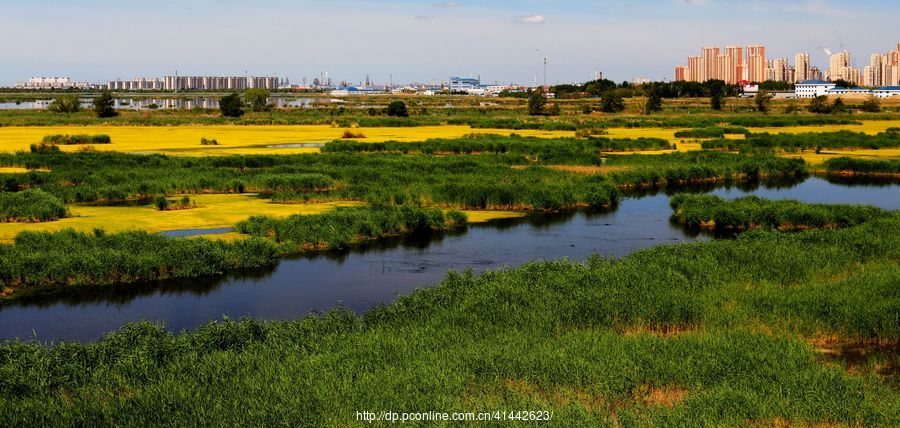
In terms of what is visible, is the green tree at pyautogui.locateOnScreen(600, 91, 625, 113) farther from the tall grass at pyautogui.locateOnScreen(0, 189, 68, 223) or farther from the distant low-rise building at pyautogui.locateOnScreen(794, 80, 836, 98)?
the tall grass at pyautogui.locateOnScreen(0, 189, 68, 223)

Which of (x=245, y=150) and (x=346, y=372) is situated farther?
(x=245, y=150)

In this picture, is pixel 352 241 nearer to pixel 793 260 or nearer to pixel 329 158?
pixel 793 260

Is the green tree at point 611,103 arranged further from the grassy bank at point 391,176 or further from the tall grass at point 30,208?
the tall grass at point 30,208

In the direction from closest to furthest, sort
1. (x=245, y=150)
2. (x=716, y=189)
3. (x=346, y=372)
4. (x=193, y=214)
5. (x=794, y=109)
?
(x=346, y=372)
(x=193, y=214)
(x=716, y=189)
(x=245, y=150)
(x=794, y=109)

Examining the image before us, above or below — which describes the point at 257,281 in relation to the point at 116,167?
below

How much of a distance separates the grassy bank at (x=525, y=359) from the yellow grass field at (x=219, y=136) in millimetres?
30504

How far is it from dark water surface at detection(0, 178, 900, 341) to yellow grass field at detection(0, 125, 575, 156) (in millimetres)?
21539

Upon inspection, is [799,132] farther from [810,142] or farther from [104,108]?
[104,108]

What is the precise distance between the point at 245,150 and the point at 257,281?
2866 cm

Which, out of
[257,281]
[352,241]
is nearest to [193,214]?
[352,241]

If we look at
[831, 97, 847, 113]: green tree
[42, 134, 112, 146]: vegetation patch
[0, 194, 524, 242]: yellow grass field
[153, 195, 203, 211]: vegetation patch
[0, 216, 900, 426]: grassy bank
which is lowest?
[0, 216, 900, 426]: grassy bank

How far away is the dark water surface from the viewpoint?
51.3 feet

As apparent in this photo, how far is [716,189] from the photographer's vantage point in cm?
3453

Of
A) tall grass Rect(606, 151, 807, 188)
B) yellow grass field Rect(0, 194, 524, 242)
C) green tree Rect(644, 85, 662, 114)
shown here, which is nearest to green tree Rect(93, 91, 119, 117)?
green tree Rect(644, 85, 662, 114)
